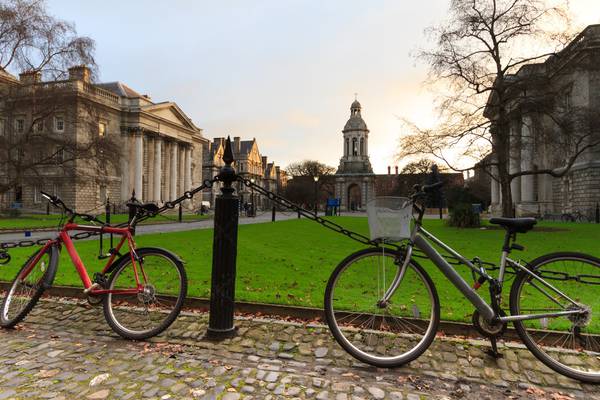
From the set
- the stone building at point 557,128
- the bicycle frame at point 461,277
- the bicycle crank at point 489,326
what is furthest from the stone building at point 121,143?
the bicycle crank at point 489,326

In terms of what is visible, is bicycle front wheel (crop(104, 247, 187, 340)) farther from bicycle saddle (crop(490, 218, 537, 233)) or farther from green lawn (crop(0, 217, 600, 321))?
bicycle saddle (crop(490, 218, 537, 233))

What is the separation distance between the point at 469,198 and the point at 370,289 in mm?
69981

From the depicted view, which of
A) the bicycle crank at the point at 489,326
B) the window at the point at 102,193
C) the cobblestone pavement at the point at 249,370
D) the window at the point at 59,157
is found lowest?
the cobblestone pavement at the point at 249,370

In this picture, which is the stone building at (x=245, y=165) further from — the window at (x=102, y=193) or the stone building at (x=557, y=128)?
the stone building at (x=557, y=128)

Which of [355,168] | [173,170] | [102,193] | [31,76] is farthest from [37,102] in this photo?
[355,168]

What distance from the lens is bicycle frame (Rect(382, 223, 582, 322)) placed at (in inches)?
135

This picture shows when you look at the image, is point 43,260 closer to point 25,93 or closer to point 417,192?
point 417,192

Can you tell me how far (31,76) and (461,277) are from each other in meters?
34.4

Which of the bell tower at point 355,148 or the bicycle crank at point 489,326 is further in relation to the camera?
the bell tower at point 355,148

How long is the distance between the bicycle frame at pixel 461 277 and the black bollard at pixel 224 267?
1.54 meters

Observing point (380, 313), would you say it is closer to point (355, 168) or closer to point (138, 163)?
point (138, 163)

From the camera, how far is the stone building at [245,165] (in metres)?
101

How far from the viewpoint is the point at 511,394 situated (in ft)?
9.87

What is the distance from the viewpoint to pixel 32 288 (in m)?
4.69
